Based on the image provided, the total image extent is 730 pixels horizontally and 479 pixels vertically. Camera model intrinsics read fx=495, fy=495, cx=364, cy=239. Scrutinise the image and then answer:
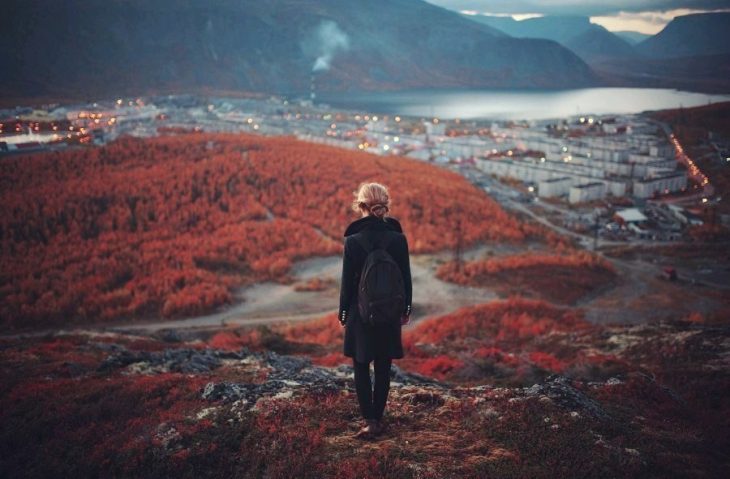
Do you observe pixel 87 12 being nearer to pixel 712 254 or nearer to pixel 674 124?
pixel 674 124

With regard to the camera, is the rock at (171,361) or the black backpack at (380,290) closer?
the black backpack at (380,290)

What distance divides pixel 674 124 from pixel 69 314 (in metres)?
78.5

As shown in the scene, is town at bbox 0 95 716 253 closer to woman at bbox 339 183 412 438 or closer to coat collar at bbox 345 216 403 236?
woman at bbox 339 183 412 438

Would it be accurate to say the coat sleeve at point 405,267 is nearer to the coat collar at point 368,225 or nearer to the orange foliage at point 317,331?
the coat collar at point 368,225

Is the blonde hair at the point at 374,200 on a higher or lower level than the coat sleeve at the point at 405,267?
higher

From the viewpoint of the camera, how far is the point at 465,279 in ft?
95.9

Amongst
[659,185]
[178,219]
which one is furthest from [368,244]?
[659,185]

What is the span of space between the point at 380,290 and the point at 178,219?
3521 centimetres

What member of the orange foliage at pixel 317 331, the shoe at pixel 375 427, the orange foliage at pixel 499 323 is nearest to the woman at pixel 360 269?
the shoe at pixel 375 427

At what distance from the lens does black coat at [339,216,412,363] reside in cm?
520

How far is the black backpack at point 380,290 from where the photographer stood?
4977 millimetres

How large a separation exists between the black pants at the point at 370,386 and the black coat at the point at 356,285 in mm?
145

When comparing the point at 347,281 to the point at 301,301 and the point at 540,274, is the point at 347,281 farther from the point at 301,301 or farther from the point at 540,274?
the point at 540,274

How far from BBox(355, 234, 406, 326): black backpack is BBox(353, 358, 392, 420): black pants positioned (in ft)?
2.03
